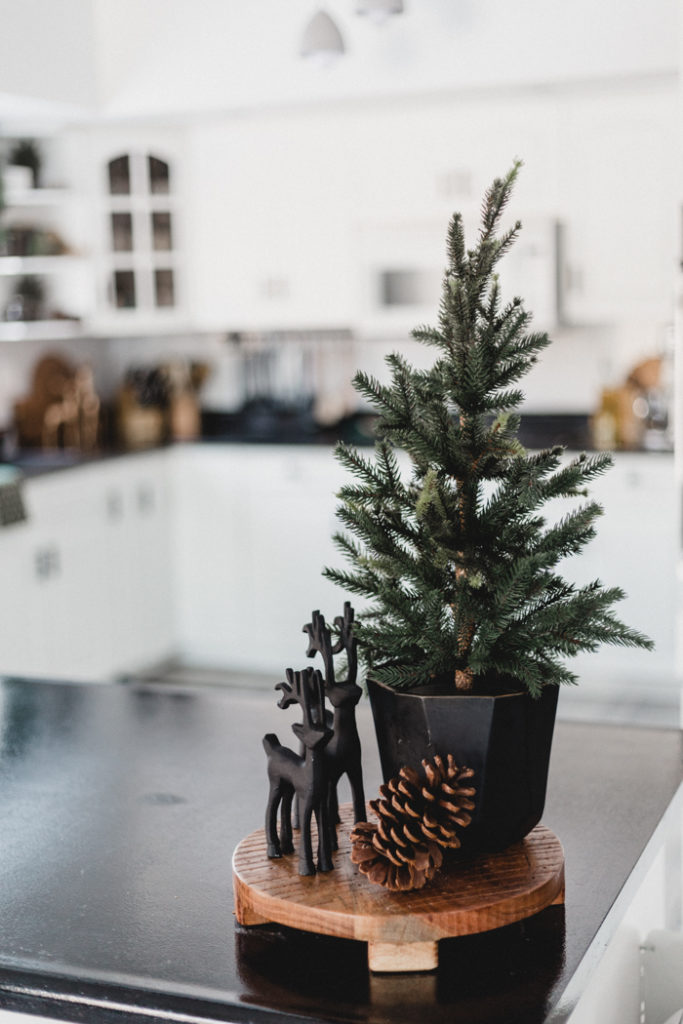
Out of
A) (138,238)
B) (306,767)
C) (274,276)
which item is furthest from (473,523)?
(138,238)

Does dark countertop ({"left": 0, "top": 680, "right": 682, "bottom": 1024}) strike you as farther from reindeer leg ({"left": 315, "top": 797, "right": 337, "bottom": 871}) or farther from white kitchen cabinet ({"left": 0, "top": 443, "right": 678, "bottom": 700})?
white kitchen cabinet ({"left": 0, "top": 443, "right": 678, "bottom": 700})

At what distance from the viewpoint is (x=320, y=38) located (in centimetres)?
440

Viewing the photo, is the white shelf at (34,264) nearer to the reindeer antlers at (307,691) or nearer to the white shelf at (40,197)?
the white shelf at (40,197)

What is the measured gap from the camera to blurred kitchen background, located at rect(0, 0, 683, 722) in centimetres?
476

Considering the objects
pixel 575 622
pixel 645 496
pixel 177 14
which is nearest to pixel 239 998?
pixel 575 622

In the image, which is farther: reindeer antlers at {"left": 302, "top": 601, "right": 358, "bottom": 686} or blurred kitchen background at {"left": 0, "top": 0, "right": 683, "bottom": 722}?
blurred kitchen background at {"left": 0, "top": 0, "right": 683, "bottom": 722}

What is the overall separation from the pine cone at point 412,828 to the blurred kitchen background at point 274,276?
3506 mm

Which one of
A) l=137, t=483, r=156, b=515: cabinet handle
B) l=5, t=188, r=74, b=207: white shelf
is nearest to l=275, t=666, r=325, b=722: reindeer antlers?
l=137, t=483, r=156, b=515: cabinet handle

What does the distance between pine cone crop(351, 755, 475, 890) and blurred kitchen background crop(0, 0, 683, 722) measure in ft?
11.5

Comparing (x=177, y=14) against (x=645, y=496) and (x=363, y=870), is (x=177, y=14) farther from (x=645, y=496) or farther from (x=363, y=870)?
(x=363, y=870)

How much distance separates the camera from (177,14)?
16.9 ft

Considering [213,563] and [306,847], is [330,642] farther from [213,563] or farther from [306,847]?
[213,563]

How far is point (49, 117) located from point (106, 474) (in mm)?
1480

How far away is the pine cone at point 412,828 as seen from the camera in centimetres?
114
